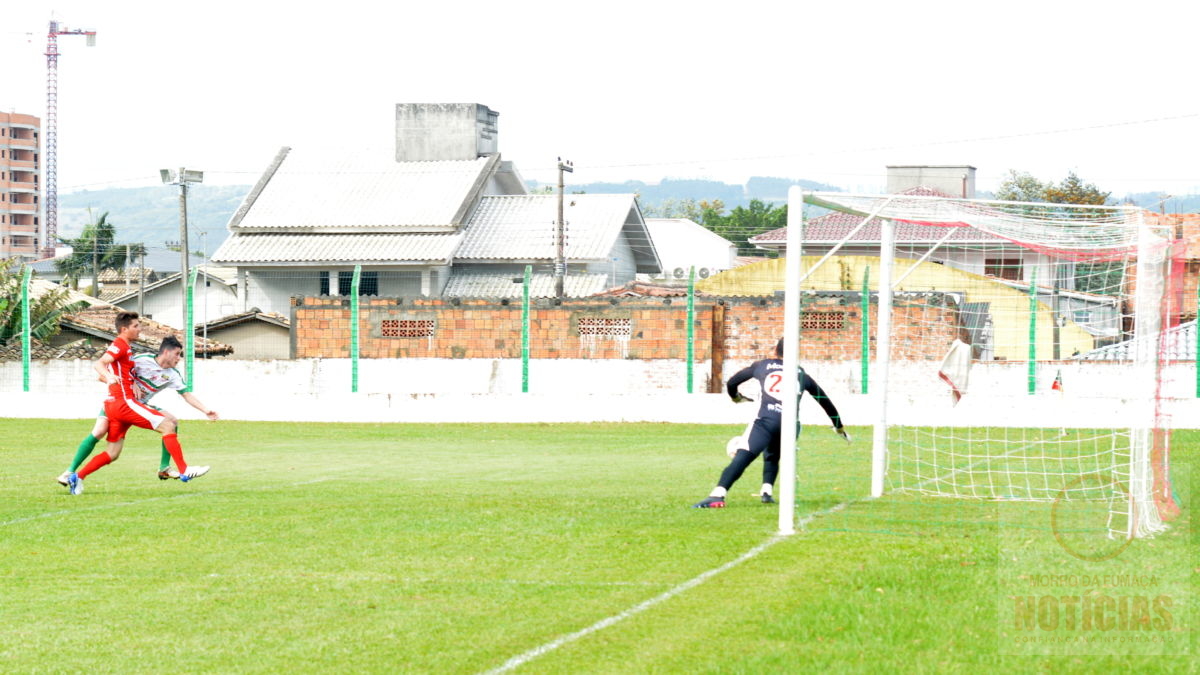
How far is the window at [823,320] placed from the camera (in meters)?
27.7

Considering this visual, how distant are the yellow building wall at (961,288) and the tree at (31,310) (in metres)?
16.8

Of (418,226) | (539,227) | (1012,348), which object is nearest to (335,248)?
(418,226)

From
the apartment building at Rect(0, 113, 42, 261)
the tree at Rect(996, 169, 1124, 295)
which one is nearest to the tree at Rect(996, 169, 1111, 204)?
the tree at Rect(996, 169, 1124, 295)

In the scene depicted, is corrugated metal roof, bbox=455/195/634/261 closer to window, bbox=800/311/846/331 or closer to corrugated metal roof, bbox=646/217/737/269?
window, bbox=800/311/846/331

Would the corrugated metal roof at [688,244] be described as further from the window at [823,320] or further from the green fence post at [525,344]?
the green fence post at [525,344]

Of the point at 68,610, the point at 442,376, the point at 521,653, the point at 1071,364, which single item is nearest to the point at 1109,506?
the point at 521,653

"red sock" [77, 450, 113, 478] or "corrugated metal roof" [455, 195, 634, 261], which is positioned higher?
"corrugated metal roof" [455, 195, 634, 261]

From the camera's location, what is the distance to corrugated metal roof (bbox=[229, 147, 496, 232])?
53.0 metres

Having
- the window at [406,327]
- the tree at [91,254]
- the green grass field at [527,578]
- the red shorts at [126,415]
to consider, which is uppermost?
the tree at [91,254]

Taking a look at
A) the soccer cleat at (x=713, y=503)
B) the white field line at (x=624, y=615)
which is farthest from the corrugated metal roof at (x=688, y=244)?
the white field line at (x=624, y=615)

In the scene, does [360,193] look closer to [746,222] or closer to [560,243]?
[560,243]

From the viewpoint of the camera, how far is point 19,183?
484 feet

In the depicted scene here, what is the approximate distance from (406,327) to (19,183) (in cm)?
13148

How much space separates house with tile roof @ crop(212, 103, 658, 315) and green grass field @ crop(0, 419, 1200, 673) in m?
34.4
